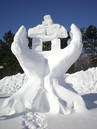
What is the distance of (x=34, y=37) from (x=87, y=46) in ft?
73.5

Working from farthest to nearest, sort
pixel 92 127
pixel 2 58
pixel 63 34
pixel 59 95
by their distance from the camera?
Result: pixel 2 58 < pixel 63 34 < pixel 59 95 < pixel 92 127

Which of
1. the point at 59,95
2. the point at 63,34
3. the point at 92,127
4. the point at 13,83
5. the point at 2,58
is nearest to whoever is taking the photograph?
the point at 92,127

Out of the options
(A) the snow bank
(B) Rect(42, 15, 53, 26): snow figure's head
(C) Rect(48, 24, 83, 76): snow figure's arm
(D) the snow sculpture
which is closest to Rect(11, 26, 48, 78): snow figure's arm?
(D) the snow sculpture

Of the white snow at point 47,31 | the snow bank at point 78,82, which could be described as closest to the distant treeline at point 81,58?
the snow bank at point 78,82

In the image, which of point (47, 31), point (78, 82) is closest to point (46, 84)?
point (47, 31)

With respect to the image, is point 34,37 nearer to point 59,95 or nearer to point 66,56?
point 66,56

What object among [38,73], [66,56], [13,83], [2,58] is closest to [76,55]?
[66,56]

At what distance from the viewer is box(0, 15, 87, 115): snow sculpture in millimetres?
5594

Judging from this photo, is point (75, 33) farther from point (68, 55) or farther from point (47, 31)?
point (47, 31)

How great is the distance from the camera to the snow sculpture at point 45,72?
5.59 metres

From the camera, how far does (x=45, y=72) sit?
630 cm

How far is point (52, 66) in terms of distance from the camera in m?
6.16

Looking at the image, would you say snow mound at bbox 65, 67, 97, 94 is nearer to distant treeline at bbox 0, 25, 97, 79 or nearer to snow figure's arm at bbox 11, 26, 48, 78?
snow figure's arm at bbox 11, 26, 48, 78

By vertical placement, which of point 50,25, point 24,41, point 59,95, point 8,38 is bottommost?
point 59,95
